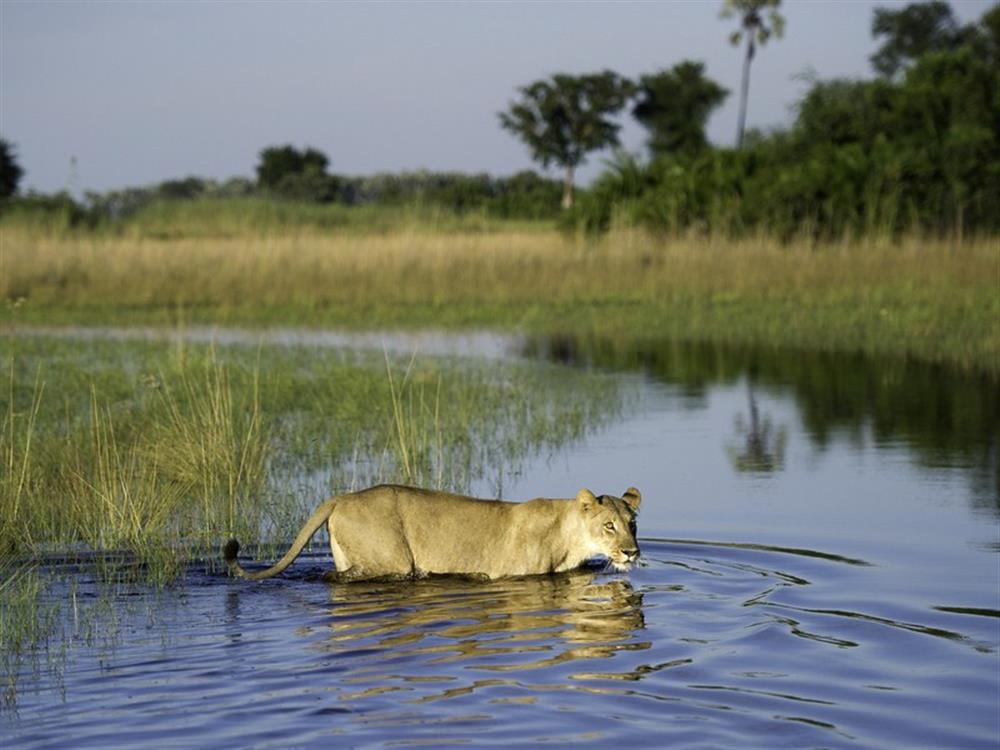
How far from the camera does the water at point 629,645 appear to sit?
6441 millimetres

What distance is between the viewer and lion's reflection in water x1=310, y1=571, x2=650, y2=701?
7305 millimetres

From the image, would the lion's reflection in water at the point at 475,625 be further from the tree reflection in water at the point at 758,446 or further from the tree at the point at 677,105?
the tree at the point at 677,105

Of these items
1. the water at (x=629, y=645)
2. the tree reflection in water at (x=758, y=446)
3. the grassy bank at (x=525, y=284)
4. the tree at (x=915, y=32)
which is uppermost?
the tree at (x=915, y=32)

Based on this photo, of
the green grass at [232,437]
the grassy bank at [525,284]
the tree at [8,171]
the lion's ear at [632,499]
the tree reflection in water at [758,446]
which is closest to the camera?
the lion's ear at [632,499]

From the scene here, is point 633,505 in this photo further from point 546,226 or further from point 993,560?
point 546,226

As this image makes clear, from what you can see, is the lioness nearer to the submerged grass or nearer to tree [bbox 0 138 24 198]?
the submerged grass

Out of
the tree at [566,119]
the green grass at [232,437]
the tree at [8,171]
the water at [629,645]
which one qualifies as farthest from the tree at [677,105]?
the water at [629,645]

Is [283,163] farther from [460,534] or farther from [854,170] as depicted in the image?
[460,534]

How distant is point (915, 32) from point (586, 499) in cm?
6890

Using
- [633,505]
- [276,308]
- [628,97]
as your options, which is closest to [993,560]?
[633,505]

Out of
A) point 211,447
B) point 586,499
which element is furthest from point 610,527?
point 211,447

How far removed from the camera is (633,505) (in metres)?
9.12

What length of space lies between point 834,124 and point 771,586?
29.5 metres

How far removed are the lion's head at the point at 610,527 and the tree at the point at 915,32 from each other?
66028 mm
